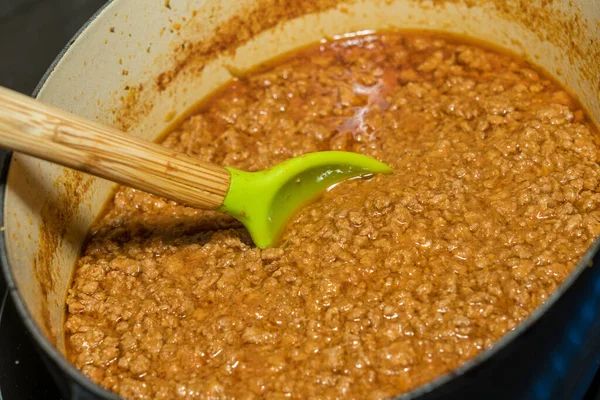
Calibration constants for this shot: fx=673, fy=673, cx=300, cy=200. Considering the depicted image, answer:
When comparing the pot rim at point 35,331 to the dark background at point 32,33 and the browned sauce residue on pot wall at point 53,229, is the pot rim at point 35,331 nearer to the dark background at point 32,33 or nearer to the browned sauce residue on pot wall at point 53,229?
the browned sauce residue on pot wall at point 53,229

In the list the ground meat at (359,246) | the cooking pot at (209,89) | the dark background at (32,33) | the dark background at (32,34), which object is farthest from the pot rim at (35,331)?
the dark background at (32,34)

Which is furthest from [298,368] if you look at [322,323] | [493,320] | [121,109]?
[121,109]

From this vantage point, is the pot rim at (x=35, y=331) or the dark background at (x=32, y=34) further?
the dark background at (x=32, y=34)

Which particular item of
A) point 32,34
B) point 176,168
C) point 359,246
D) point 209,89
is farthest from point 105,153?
point 32,34

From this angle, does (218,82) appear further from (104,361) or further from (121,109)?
(104,361)

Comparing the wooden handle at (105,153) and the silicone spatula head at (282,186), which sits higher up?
the wooden handle at (105,153)

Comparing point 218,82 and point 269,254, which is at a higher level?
point 218,82

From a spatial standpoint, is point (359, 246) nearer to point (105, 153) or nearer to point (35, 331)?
point (105, 153)
